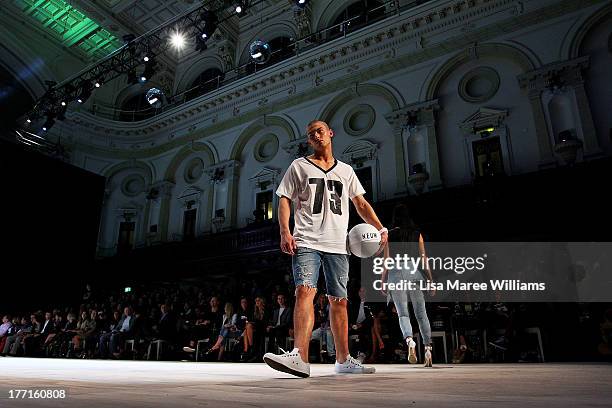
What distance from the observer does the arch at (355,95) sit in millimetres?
15102

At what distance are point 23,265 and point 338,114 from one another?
45.8 ft

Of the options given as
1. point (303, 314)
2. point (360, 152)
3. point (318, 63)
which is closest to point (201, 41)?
point (318, 63)

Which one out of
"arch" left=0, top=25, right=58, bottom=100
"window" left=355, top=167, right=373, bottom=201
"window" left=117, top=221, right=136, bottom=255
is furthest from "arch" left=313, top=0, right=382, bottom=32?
"window" left=117, top=221, right=136, bottom=255

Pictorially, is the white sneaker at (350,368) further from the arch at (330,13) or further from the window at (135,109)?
the window at (135,109)

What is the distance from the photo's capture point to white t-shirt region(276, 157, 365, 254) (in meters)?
2.98

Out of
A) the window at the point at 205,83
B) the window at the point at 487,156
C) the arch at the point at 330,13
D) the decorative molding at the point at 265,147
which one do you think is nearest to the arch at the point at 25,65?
the window at the point at 205,83

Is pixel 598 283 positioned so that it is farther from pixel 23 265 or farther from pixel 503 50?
pixel 23 265

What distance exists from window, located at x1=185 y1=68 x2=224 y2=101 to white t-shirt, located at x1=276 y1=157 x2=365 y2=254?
18471mm

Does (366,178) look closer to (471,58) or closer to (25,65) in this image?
(471,58)

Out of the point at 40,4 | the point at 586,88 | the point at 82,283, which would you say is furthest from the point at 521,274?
the point at 40,4

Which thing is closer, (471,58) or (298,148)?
(471,58)

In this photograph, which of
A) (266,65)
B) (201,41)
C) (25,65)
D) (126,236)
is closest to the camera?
(201,41)

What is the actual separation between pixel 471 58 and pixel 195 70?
14393 mm

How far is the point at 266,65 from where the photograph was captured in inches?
730
